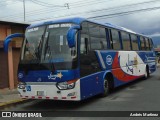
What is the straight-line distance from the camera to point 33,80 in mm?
10352

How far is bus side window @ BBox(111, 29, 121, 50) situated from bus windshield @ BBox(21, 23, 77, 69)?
3968 millimetres

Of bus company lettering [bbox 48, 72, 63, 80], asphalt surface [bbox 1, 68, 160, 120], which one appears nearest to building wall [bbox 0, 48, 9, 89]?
asphalt surface [bbox 1, 68, 160, 120]

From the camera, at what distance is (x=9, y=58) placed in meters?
15.9

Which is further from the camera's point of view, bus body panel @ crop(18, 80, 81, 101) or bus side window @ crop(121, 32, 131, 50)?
bus side window @ crop(121, 32, 131, 50)

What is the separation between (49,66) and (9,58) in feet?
21.1

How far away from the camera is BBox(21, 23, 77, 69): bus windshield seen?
1001 centimetres

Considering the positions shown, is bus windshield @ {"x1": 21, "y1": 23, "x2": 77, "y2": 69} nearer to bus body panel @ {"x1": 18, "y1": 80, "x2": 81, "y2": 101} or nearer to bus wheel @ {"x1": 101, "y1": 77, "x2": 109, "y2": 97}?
bus body panel @ {"x1": 18, "y1": 80, "x2": 81, "y2": 101}

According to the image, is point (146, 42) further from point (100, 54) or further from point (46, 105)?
point (46, 105)

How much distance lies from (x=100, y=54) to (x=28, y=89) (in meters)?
3.34

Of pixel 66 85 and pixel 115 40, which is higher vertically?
pixel 115 40

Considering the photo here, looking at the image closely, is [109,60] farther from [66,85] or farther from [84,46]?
[66,85]

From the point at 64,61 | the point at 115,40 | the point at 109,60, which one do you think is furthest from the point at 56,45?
the point at 115,40

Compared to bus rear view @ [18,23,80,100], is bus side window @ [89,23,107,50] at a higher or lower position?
higher

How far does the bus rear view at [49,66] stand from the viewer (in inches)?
389
